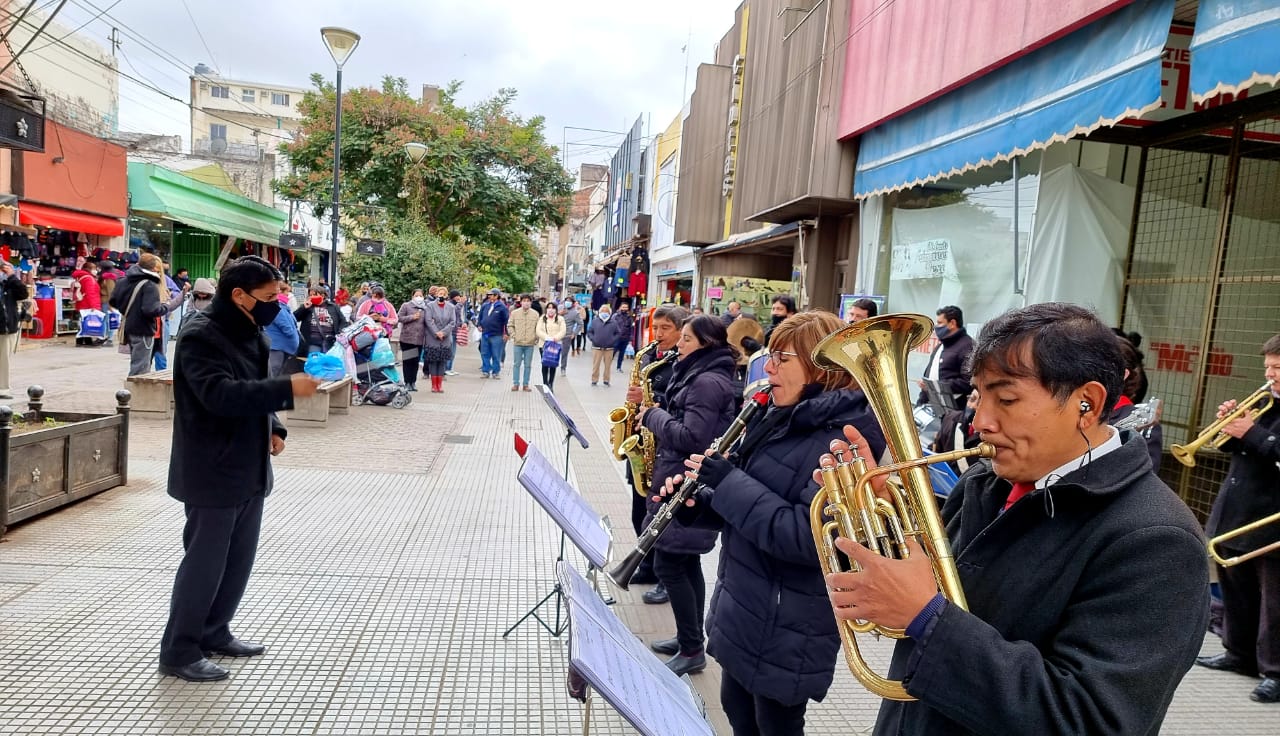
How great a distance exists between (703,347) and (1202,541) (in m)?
2.91

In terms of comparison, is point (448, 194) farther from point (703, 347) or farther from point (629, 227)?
point (703, 347)

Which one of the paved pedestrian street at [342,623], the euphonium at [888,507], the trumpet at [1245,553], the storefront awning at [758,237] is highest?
the storefront awning at [758,237]

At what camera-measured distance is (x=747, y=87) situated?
518 inches

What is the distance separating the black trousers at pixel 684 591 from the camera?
385 centimetres

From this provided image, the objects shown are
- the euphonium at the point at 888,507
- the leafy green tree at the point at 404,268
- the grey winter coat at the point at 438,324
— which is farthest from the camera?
the leafy green tree at the point at 404,268

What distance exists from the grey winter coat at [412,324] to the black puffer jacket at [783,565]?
35.1ft

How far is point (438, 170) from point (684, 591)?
71.3 ft

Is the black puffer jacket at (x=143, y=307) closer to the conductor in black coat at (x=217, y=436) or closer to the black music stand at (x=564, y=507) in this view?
the conductor in black coat at (x=217, y=436)

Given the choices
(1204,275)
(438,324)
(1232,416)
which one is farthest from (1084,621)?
(438,324)

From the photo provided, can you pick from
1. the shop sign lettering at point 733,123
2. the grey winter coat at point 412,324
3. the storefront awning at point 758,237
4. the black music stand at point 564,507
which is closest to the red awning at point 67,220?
the grey winter coat at point 412,324

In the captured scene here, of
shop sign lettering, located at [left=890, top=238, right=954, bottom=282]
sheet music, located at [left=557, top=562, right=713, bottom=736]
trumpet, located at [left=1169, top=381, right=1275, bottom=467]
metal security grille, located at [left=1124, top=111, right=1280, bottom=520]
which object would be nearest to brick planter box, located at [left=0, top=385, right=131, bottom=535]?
sheet music, located at [left=557, top=562, right=713, bottom=736]

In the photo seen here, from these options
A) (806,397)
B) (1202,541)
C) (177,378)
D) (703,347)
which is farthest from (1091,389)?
(177,378)

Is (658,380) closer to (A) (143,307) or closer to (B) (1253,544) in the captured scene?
(B) (1253,544)

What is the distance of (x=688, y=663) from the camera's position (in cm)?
390
